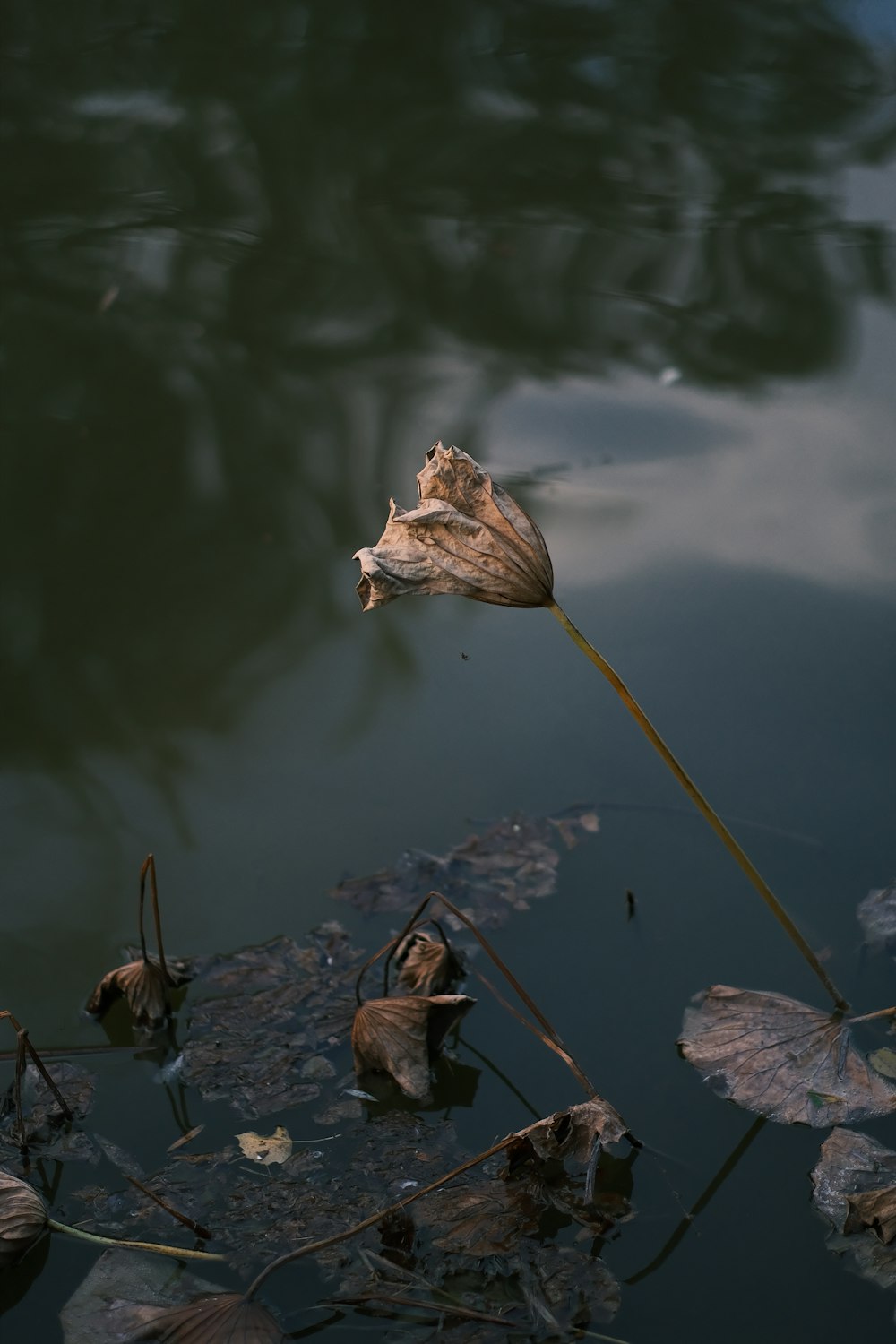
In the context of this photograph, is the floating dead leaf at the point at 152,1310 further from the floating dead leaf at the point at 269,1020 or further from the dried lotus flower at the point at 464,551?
the dried lotus flower at the point at 464,551

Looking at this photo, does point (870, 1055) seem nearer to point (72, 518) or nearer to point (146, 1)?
point (72, 518)

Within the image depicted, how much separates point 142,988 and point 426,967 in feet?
0.89

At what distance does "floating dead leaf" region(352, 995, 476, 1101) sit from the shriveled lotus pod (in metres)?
0.38

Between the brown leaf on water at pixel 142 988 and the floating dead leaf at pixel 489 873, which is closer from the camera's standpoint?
the brown leaf on water at pixel 142 988

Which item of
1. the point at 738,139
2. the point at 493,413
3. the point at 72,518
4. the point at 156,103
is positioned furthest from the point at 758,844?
the point at 156,103

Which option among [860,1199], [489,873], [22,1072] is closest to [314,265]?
[489,873]

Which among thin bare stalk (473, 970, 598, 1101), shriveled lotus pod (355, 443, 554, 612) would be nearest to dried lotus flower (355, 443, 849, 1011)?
shriveled lotus pod (355, 443, 554, 612)

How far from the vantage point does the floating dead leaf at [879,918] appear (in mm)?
1293

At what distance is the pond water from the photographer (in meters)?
1.27

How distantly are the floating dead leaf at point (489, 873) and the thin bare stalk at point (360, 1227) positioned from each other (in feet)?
1.14

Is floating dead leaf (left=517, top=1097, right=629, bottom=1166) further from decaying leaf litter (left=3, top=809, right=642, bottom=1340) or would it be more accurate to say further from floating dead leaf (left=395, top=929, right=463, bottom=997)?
floating dead leaf (left=395, top=929, right=463, bottom=997)

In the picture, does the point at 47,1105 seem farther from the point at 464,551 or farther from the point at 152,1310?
the point at 464,551

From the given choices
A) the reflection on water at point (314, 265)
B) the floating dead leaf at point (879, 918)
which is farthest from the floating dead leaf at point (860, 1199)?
the reflection on water at point (314, 265)

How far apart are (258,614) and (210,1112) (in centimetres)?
76
